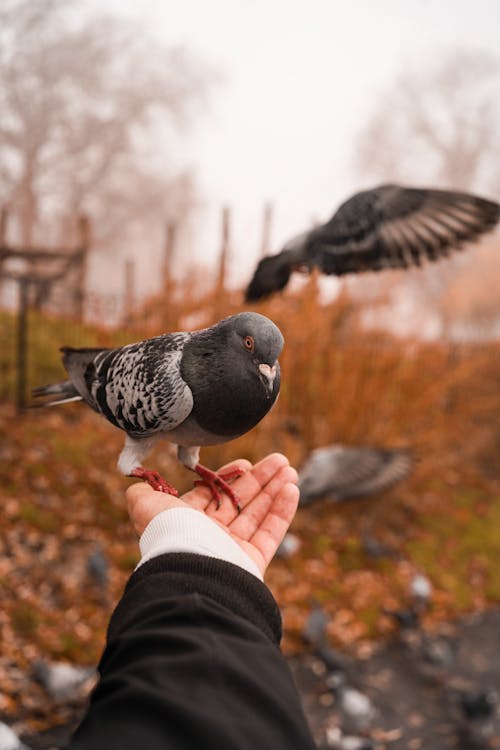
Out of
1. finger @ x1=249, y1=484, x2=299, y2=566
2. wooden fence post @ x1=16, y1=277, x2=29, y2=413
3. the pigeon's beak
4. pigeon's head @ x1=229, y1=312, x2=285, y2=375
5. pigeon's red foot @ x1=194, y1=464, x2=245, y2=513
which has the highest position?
pigeon's head @ x1=229, y1=312, x2=285, y2=375

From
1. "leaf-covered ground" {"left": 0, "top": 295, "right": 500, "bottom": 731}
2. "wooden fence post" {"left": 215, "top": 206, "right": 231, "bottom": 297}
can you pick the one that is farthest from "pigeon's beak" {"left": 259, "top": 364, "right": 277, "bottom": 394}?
"leaf-covered ground" {"left": 0, "top": 295, "right": 500, "bottom": 731}

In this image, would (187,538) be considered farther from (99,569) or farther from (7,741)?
(99,569)

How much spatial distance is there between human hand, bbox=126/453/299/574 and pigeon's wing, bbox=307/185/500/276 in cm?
67

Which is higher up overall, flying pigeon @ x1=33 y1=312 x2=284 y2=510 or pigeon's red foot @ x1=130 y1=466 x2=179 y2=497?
flying pigeon @ x1=33 y1=312 x2=284 y2=510

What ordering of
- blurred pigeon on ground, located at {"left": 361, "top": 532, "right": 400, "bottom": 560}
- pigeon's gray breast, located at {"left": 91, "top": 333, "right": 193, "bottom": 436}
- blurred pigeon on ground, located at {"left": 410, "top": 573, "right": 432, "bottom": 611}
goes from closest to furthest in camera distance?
1. pigeon's gray breast, located at {"left": 91, "top": 333, "right": 193, "bottom": 436}
2. blurred pigeon on ground, located at {"left": 410, "top": 573, "right": 432, "bottom": 611}
3. blurred pigeon on ground, located at {"left": 361, "top": 532, "right": 400, "bottom": 560}

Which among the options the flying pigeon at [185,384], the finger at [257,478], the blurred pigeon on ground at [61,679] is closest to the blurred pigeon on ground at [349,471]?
the blurred pigeon on ground at [61,679]

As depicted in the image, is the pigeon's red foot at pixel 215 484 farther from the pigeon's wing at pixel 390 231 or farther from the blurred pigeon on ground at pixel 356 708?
the blurred pigeon on ground at pixel 356 708

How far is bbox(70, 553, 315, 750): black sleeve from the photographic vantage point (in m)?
0.86

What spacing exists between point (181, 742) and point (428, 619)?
5632 mm

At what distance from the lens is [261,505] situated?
1.89 metres

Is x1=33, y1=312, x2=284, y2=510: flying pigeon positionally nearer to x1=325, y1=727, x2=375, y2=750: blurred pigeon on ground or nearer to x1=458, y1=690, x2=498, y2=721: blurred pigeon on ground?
x1=325, y1=727, x2=375, y2=750: blurred pigeon on ground

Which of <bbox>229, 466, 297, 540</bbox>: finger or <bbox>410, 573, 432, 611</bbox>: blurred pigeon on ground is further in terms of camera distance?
<bbox>410, 573, 432, 611</bbox>: blurred pigeon on ground

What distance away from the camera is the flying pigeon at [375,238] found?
5.52 ft

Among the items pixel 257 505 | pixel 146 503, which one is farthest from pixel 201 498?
pixel 146 503
